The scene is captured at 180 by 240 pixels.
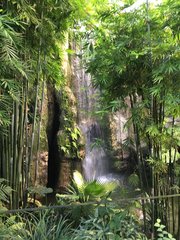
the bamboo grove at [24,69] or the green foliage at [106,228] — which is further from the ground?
Answer: the bamboo grove at [24,69]

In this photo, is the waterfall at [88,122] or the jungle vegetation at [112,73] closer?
the jungle vegetation at [112,73]

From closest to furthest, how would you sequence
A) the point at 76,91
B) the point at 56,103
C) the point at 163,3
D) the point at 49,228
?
the point at 49,228, the point at 163,3, the point at 56,103, the point at 76,91

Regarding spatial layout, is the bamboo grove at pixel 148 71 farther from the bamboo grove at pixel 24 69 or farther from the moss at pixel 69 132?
the moss at pixel 69 132

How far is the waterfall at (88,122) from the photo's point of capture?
6.75 m

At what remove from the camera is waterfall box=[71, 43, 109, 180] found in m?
6.75

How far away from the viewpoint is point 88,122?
6977 millimetres

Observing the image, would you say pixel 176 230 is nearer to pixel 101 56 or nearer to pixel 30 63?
pixel 101 56

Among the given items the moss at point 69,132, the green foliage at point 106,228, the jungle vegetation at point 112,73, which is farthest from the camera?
the moss at point 69,132

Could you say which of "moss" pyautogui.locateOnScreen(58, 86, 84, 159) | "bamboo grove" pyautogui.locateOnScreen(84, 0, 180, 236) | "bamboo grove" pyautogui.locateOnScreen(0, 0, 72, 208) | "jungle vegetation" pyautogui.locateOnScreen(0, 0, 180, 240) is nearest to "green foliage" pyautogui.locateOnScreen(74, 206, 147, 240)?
"jungle vegetation" pyautogui.locateOnScreen(0, 0, 180, 240)

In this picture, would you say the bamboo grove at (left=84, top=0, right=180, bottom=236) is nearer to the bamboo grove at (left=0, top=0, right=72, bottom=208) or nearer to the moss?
the bamboo grove at (left=0, top=0, right=72, bottom=208)

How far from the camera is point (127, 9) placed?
9.07 feet

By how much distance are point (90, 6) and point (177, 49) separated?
1.21m

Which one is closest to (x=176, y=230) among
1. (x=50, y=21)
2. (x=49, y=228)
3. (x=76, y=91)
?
(x=49, y=228)

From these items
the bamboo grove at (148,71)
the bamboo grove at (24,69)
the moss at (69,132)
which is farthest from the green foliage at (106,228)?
the moss at (69,132)
